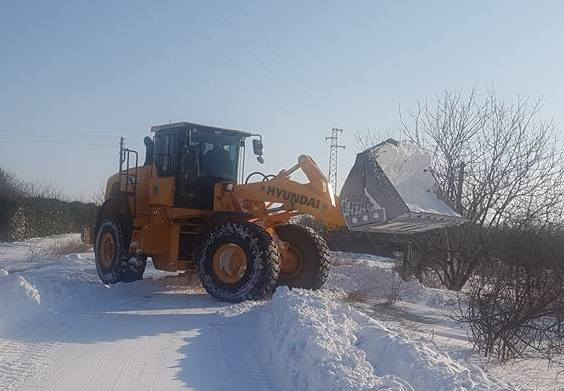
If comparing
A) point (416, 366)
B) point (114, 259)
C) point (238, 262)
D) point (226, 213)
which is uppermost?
point (226, 213)

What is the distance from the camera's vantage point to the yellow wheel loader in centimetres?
1079

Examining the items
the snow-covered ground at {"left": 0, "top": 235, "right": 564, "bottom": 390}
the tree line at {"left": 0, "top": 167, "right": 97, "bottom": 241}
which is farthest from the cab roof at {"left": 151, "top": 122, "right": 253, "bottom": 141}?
the tree line at {"left": 0, "top": 167, "right": 97, "bottom": 241}

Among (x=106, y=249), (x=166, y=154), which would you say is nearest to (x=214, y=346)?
(x=166, y=154)

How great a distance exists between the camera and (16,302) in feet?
32.4

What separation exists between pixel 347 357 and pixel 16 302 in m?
5.51

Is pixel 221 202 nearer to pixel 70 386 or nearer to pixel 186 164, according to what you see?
pixel 186 164

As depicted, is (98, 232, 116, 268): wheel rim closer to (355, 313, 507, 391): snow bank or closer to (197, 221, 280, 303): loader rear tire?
(197, 221, 280, 303): loader rear tire

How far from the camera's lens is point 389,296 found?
16188mm

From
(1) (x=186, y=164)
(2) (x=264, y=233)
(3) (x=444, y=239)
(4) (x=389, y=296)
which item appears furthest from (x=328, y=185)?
(3) (x=444, y=239)

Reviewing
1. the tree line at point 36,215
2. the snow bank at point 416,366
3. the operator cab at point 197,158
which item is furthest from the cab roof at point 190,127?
the tree line at point 36,215

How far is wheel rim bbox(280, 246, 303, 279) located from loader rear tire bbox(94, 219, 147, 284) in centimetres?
280

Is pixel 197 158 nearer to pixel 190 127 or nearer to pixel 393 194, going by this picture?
pixel 190 127

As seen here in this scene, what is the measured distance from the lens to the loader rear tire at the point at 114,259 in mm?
13234

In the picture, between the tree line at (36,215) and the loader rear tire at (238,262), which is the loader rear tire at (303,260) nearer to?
the loader rear tire at (238,262)
